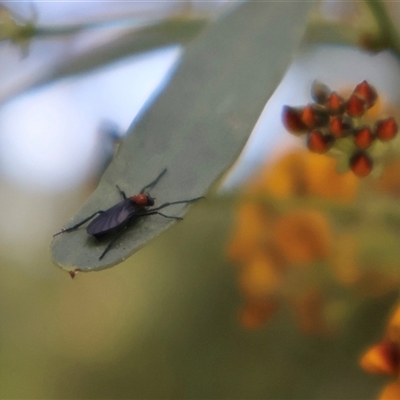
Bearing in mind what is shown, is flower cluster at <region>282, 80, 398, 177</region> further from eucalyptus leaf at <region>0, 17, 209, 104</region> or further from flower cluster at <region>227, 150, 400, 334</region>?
eucalyptus leaf at <region>0, 17, 209, 104</region>

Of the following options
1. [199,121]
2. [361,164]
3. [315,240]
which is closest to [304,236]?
[315,240]

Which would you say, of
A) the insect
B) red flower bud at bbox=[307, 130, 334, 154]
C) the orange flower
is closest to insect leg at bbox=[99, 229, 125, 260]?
the insect

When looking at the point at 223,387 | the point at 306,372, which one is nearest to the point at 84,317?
the point at 223,387

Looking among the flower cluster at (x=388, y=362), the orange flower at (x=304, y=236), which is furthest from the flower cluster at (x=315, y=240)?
the flower cluster at (x=388, y=362)

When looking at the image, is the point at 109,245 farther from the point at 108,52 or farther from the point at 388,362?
the point at 108,52

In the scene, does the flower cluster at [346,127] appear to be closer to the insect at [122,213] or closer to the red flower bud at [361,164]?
the red flower bud at [361,164]

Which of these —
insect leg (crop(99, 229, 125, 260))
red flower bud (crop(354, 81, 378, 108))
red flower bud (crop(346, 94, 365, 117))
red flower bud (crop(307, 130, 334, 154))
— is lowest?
insect leg (crop(99, 229, 125, 260))
